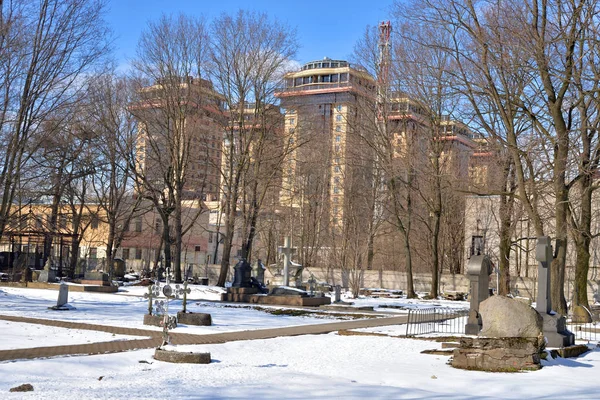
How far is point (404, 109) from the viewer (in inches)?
1662

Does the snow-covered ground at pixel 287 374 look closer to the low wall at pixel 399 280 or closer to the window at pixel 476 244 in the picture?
the low wall at pixel 399 280

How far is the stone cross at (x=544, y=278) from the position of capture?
16344mm

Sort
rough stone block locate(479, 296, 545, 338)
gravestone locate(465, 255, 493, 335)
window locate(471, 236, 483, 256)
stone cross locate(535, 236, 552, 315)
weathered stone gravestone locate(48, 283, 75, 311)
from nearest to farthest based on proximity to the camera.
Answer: rough stone block locate(479, 296, 545, 338), stone cross locate(535, 236, 552, 315), gravestone locate(465, 255, 493, 335), weathered stone gravestone locate(48, 283, 75, 311), window locate(471, 236, 483, 256)

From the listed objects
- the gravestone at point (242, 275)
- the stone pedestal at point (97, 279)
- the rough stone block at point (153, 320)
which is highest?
the gravestone at point (242, 275)

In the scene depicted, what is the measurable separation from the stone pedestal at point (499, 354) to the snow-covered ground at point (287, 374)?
29cm

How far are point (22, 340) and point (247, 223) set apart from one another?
27991mm

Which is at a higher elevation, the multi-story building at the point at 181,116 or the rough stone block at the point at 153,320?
the multi-story building at the point at 181,116

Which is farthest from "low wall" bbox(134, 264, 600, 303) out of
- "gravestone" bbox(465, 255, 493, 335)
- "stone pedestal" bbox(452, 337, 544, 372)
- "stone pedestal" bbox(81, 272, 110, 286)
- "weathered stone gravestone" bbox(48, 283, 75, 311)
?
"stone pedestal" bbox(452, 337, 544, 372)

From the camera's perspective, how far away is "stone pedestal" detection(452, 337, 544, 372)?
12586mm

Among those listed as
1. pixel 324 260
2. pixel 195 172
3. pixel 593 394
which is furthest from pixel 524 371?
pixel 324 260

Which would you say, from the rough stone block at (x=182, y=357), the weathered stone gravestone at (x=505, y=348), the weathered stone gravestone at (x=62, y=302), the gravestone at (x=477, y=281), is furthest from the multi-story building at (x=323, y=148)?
the rough stone block at (x=182, y=357)

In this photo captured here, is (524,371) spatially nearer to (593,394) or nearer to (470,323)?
(593,394)

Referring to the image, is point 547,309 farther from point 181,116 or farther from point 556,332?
point 181,116

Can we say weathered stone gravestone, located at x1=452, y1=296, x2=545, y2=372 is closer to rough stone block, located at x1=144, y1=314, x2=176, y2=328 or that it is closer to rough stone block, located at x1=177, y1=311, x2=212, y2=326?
rough stone block, located at x1=177, y1=311, x2=212, y2=326
